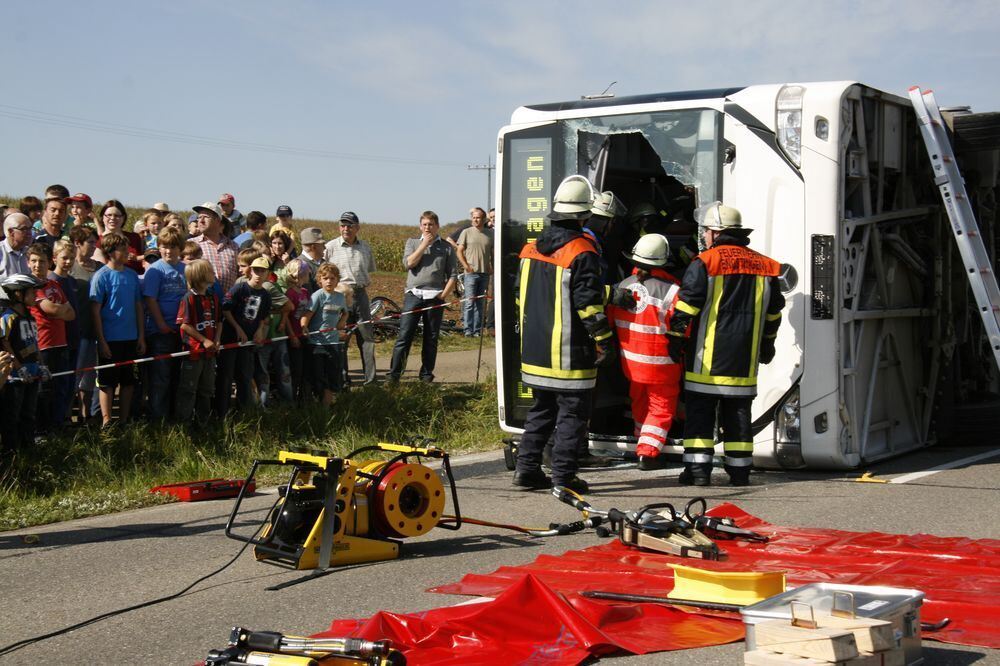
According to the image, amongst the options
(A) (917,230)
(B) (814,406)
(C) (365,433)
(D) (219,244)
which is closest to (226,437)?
(C) (365,433)

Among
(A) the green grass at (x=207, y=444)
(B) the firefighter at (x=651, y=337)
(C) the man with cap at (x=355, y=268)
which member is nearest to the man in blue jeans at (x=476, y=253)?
(C) the man with cap at (x=355, y=268)

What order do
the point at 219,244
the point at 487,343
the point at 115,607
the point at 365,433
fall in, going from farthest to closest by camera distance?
1. the point at 487,343
2. the point at 219,244
3. the point at 365,433
4. the point at 115,607

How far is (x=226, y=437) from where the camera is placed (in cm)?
1008

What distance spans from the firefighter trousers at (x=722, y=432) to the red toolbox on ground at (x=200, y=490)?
3.13 metres

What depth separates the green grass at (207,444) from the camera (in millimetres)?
8414

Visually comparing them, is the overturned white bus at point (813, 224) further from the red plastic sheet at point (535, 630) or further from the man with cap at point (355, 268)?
the man with cap at point (355, 268)

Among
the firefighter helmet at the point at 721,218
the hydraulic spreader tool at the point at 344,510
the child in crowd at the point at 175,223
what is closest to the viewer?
the hydraulic spreader tool at the point at 344,510

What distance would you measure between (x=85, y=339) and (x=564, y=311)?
14.7 ft

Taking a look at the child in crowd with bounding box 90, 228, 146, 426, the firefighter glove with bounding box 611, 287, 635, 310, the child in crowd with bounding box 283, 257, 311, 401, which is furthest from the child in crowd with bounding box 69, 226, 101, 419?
the firefighter glove with bounding box 611, 287, 635, 310

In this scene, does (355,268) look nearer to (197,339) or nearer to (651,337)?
(197,339)

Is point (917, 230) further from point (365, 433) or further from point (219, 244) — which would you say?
point (219, 244)

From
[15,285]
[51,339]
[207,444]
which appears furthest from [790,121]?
[51,339]

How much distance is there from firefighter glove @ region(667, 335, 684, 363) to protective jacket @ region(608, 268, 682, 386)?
4 centimetres

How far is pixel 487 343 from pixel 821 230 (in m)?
11.2
